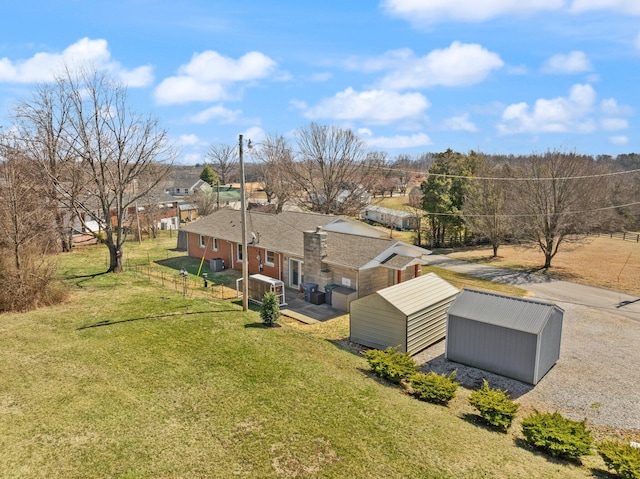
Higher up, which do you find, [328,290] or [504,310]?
[504,310]

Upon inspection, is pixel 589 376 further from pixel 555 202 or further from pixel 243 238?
pixel 555 202

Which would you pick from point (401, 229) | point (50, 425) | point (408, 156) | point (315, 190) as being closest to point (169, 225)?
point (315, 190)

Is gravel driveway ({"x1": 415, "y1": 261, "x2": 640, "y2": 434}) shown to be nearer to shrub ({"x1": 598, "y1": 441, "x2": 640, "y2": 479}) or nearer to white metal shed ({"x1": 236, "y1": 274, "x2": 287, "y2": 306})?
shrub ({"x1": 598, "y1": 441, "x2": 640, "y2": 479})

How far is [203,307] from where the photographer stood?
1873 cm

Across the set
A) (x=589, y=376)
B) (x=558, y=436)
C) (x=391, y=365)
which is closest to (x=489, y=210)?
(x=589, y=376)

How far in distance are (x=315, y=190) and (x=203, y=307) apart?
102ft

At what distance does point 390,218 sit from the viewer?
6091 cm

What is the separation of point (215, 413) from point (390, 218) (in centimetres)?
5323

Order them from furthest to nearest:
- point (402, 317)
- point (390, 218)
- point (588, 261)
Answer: point (390, 218) → point (588, 261) → point (402, 317)

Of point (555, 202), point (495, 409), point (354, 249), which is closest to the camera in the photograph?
point (495, 409)

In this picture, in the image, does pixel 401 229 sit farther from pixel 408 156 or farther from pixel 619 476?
pixel 408 156

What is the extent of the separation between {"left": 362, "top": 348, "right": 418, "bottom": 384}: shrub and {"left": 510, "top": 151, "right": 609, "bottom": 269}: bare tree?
24.9 metres

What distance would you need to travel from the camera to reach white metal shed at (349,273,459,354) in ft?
49.9

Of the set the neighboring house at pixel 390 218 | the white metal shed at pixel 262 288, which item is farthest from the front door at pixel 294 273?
the neighboring house at pixel 390 218
